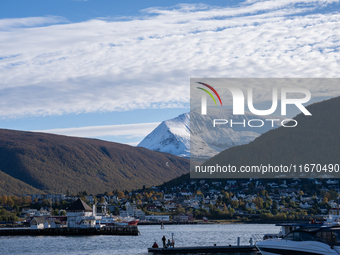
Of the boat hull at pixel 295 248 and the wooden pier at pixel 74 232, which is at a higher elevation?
the boat hull at pixel 295 248

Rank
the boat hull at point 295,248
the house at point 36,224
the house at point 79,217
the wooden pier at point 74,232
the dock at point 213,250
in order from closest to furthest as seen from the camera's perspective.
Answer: the boat hull at point 295,248 < the dock at point 213,250 < the wooden pier at point 74,232 < the house at point 79,217 < the house at point 36,224

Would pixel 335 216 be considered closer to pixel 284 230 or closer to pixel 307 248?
pixel 284 230

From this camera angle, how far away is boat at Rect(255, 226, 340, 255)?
4156 centimetres

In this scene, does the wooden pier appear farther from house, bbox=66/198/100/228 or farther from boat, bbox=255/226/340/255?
boat, bbox=255/226/340/255

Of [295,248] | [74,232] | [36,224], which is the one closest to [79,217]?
[74,232]

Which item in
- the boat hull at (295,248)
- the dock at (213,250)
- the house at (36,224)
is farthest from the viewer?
the house at (36,224)

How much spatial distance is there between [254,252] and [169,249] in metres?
10.4

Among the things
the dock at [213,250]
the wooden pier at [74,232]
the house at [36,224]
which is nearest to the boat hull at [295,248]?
the dock at [213,250]

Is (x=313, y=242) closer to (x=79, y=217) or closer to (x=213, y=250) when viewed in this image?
(x=213, y=250)

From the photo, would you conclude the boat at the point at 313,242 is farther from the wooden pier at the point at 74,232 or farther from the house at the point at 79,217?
the house at the point at 79,217

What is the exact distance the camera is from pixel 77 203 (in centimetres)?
12612

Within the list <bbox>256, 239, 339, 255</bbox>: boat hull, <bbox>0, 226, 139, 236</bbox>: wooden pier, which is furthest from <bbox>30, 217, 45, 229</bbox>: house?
<bbox>256, 239, 339, 255</bbox>: boat hull

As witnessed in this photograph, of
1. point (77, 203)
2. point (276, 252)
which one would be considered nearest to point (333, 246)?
point (276, 252)

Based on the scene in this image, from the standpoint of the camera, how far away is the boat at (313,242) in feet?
136
